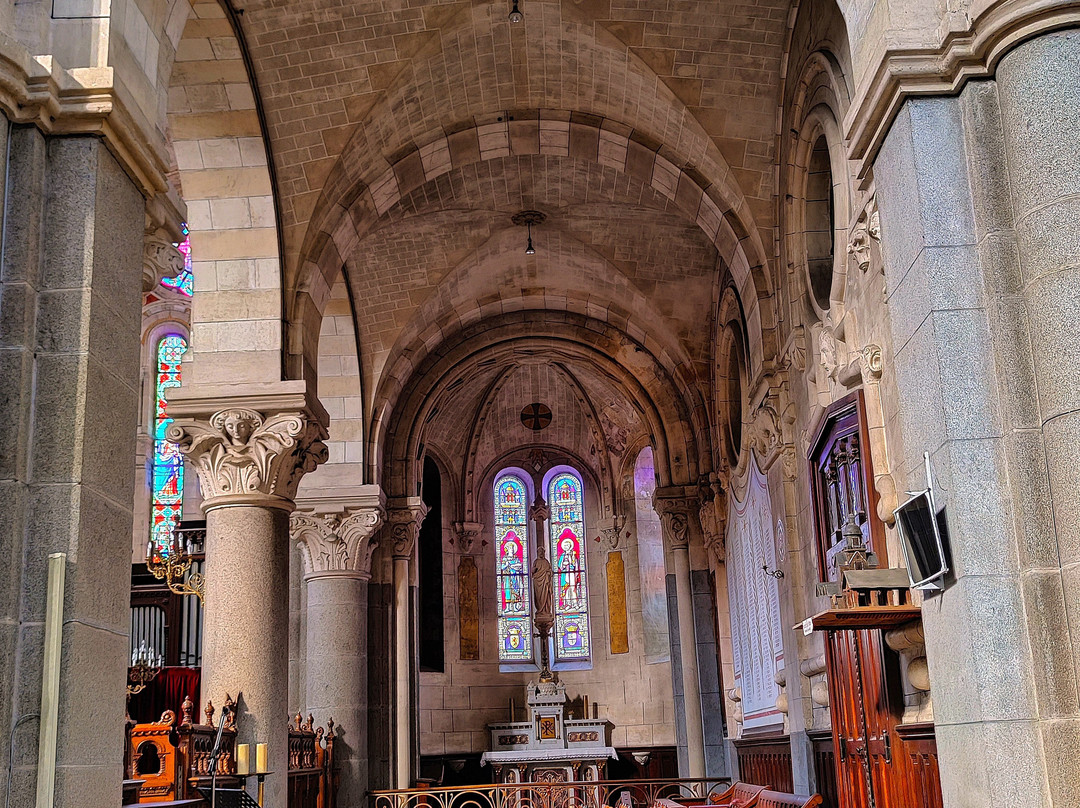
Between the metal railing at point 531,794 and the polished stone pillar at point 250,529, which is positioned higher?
the polished stone pillar at point 250,529

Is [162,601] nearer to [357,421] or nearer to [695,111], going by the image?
[357,421]

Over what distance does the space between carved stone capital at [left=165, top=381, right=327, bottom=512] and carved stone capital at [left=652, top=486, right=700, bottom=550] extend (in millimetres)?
7148

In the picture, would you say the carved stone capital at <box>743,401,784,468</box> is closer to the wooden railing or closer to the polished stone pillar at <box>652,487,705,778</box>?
the polished stone pillar at <box>652,487,705,778</box>

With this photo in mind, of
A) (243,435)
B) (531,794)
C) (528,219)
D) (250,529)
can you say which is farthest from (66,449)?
(531,794)

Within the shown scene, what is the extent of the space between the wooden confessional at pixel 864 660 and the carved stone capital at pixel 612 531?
12448mm

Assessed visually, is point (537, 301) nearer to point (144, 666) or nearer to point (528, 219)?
point (528, 219)

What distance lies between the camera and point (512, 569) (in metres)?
21.3

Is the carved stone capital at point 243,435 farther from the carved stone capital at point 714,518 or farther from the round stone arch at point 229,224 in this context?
the carved stone capital at point 714,518

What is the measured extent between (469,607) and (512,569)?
47.6 inches

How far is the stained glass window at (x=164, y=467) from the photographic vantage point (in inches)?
679

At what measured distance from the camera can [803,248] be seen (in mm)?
9195

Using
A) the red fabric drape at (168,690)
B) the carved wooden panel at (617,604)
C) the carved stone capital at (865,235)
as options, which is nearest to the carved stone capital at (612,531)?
the carved wooden panel at (617,604)

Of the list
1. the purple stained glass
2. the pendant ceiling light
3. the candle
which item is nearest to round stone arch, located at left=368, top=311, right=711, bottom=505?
the pendant ceiling light

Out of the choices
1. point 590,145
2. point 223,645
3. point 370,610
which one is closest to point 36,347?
point 223,645
